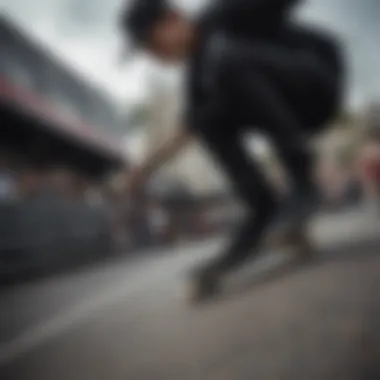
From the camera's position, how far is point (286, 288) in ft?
3.79

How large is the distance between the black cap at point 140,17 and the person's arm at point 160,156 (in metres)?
0.16

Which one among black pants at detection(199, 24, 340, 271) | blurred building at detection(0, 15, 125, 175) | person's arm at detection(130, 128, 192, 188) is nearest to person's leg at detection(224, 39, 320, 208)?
black pants at detection(199, 24, 340, 271)

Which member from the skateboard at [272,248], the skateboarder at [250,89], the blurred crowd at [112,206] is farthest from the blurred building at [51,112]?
the skateboard at [272,248]

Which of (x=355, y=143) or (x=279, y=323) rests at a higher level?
(x=355, y=143)

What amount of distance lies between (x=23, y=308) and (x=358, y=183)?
58cm

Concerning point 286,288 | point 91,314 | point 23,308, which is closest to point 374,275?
point 286,288

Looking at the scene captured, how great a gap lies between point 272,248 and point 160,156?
231 millimetres

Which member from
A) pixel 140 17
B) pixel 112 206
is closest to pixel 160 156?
pixel 112 206

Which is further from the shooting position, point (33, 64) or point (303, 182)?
point (33, 64)

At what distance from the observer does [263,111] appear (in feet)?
3.75

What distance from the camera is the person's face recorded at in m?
1.14

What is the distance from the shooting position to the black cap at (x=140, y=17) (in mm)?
1139

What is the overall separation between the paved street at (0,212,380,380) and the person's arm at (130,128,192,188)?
0.43 ft

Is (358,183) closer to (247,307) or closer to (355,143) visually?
(355,143)
